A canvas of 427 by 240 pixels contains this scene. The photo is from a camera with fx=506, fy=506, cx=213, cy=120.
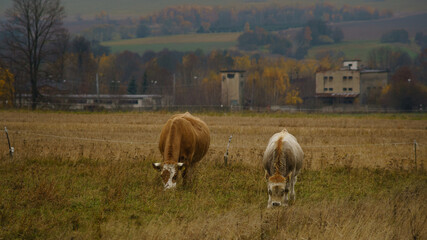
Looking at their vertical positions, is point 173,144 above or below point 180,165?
above

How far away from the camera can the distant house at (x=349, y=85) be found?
105 metres

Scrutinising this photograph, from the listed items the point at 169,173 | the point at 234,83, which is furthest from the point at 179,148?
the point at 234,83

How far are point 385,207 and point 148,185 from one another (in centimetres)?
669

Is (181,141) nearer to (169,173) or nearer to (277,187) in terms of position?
(169,173)

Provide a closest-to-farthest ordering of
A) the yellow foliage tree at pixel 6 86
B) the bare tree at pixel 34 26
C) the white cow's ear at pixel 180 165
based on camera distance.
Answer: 1. the white cow's ear at pixel 180 165
2. the bare tree at pixel 34 26
3. the yellow foliage tree at pixel 6 86

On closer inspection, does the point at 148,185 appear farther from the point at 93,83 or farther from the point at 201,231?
the point at 93,83

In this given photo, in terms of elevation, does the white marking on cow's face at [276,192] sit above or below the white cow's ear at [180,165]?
below

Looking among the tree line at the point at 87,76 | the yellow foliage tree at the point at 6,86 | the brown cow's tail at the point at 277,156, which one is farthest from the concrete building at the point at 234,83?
the brown cow's tail at the point at 277,156

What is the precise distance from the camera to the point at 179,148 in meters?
15.0

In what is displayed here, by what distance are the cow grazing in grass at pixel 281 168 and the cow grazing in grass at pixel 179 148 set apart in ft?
8.45

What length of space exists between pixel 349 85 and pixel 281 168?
98916 mm

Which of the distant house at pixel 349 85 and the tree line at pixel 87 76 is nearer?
the tree line at pixel 87 76

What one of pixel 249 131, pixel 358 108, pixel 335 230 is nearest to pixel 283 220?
pixel 335 230

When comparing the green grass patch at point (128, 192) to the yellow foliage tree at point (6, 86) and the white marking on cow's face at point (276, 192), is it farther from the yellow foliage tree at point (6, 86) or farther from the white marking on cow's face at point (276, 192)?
the yellow foliage tree at point (6, 86)
